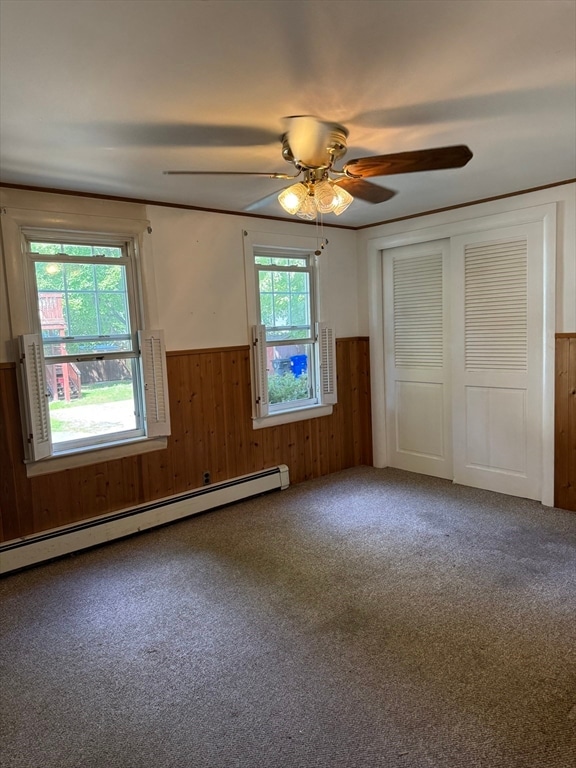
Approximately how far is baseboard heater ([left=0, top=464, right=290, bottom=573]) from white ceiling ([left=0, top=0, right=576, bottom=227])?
86.0 inches

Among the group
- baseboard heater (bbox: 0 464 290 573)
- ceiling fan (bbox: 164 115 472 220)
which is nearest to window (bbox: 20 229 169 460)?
baseboard heater (bbox: 0 464 290 573)

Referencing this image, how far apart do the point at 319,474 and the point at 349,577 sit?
1925 mm

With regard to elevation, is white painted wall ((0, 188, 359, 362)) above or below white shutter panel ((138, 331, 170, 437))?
above

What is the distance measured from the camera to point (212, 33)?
156 cm

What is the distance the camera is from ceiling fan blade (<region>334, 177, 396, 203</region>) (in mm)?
2443

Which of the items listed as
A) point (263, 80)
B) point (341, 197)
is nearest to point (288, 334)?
point (341, 197)

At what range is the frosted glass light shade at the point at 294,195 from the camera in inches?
91.4

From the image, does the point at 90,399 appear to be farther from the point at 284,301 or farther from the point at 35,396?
the point at 284,301

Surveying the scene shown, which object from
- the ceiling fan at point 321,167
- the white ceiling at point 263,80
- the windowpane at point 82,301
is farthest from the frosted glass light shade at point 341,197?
the windowpane at point 82,301

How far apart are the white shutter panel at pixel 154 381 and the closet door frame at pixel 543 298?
85.0 inches

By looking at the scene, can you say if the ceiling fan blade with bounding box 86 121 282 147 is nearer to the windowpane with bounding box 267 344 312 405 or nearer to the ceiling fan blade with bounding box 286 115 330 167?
the ceiling fan blade with bounding box 286 115 330 167

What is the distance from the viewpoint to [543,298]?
3.63 meters

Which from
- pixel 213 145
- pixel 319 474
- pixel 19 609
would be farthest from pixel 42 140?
pixel 319 474

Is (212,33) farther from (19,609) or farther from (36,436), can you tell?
(19,609)
